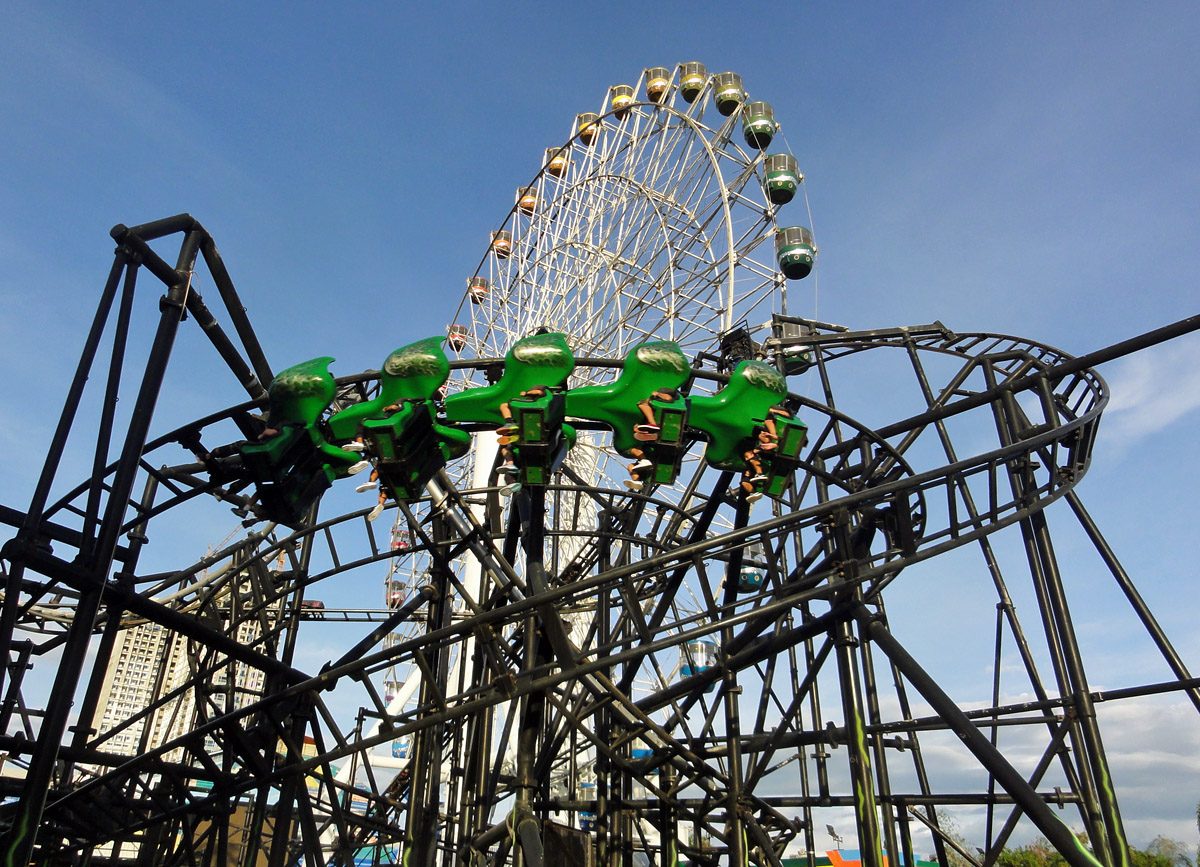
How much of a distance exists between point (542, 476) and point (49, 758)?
4327mm

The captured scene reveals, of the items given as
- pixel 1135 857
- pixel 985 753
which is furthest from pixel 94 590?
pixel 1135 857

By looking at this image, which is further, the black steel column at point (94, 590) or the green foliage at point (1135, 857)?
the green foliage at point (1135, 857)

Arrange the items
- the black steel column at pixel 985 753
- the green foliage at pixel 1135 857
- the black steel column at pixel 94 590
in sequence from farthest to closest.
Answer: the green foliage at pixel 1135 857
the black steel column at pixel 985 753
the black steel column at pixel 94 590

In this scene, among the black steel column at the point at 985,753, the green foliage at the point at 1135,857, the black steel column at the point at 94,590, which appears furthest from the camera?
the green foliage at the point at 1135,857

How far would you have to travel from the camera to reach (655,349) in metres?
8.54

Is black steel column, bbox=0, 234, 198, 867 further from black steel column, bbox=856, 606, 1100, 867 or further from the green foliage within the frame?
the green foliage

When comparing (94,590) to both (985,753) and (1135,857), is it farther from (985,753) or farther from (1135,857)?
(1135,857)

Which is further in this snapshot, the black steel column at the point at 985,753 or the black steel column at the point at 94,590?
the black steel column at the point at 985,753

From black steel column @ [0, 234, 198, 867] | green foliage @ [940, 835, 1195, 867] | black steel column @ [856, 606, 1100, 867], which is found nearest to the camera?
black steel column @ [0, 234, 198, 867]

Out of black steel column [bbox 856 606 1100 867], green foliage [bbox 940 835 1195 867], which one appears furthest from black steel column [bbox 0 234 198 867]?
green foliage [bbox 940 835 1195 867]

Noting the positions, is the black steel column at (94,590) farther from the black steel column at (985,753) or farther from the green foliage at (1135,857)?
the green foliage at (1135,857)

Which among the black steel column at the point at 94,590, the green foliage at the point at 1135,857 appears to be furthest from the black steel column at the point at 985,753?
the green foliage at the point at 1135,857

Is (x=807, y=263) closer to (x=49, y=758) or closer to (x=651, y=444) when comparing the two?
(x=651, y=444)

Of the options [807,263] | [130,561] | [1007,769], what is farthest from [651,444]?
[807,263]
